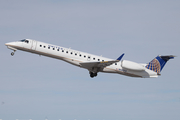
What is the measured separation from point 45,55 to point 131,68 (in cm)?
1236

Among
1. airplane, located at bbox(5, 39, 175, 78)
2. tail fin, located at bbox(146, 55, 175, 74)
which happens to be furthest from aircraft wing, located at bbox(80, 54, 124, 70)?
tail fin, located at bbox(146, 55, 175, 74)

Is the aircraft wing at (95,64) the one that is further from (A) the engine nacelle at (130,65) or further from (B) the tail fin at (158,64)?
(B) the tail fin at (158,64)

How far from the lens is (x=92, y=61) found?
126 ft

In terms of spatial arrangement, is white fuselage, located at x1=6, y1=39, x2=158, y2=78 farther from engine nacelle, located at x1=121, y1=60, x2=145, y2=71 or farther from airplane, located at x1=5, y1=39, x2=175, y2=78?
engine nacelle, located at x1=121, y1=60, x2=145, y2=71

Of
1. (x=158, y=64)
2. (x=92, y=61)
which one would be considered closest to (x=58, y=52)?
(x=92, y=61)

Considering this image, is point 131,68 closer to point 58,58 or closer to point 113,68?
point 113,68

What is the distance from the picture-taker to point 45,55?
37438 mm

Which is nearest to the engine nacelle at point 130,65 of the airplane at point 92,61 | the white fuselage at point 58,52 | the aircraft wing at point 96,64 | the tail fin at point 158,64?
the airplane at point 92,61

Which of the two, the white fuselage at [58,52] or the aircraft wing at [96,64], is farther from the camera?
the white fuselage at [58,52]

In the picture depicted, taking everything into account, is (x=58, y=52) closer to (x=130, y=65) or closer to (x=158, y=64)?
(x=130, y=65)

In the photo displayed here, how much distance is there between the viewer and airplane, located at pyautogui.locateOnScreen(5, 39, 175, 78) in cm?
3703

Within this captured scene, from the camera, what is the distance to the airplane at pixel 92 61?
121ft

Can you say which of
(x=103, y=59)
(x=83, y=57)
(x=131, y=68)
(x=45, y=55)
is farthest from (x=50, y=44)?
(x=131, y=68)

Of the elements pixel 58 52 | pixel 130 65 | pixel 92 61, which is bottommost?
pixel 130 65
